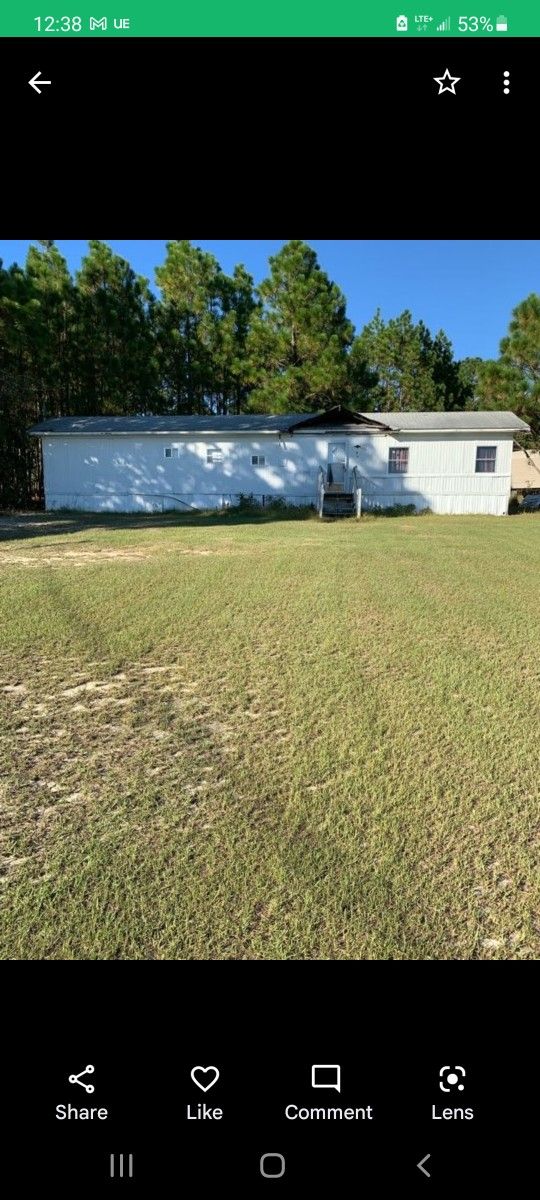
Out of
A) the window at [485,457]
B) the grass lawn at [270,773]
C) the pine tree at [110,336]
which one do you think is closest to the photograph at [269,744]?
the grass lawn at [270,773]

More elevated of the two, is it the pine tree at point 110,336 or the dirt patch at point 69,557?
the pine tree at point 110,336

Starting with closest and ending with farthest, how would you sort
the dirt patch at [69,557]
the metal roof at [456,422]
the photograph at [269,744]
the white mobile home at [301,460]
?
1. the photograph at [269,744]
2. the dirt patch at [69,557]
3. the metal roof at [456,422]
4. the white mobile home at [301,460]

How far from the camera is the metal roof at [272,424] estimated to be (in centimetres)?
1631

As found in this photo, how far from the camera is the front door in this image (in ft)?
54.3

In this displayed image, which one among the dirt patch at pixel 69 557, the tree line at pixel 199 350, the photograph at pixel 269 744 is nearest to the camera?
the photograph at pixel 269 744

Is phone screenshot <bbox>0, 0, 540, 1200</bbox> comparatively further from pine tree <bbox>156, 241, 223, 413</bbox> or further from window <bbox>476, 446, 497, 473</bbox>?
pine tree <bbox>156, 241, 223, 413</bbox>

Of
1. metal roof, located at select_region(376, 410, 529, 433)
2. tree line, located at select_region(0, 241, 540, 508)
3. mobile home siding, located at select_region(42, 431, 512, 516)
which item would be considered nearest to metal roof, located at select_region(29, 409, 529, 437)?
metal roof, located at select_region(376, 410, 529, 433)

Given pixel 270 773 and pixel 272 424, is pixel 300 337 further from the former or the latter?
pixel 270 773

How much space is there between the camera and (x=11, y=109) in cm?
123

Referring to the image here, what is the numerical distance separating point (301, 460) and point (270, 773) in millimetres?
15029

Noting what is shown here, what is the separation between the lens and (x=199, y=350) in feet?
80.3
